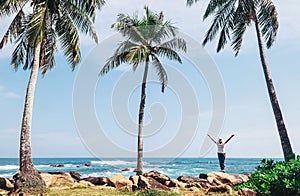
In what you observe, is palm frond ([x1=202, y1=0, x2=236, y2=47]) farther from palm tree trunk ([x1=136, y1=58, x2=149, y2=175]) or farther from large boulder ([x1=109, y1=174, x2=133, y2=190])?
large boulder ([x1=109, y1=174, x2=133, y2=190])

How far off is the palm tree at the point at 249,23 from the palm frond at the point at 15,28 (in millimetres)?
7875

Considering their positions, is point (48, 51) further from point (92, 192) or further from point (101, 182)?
point (92, 192)

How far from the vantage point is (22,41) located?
1477 centimetres

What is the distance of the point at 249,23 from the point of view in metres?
16.8

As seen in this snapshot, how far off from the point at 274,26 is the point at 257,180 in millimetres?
8458

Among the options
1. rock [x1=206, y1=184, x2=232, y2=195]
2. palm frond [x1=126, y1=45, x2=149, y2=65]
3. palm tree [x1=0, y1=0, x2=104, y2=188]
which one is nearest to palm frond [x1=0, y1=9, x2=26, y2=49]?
palm tree [x1=0, y1=0, x2=104, y2=188]

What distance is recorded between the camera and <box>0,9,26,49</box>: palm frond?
46.8 ft

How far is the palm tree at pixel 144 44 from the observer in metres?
17.9

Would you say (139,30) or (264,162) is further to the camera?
(139,30)

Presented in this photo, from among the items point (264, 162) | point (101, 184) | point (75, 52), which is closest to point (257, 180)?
point (264, 162)

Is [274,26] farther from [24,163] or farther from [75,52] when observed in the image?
[24,163]

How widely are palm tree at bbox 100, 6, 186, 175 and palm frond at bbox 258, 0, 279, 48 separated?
4180 millimetres

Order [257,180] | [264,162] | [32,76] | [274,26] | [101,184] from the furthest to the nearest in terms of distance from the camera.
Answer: [274,26], [101,184], [32,76], [264,162], [257,180]

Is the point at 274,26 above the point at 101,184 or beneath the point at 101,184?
above
